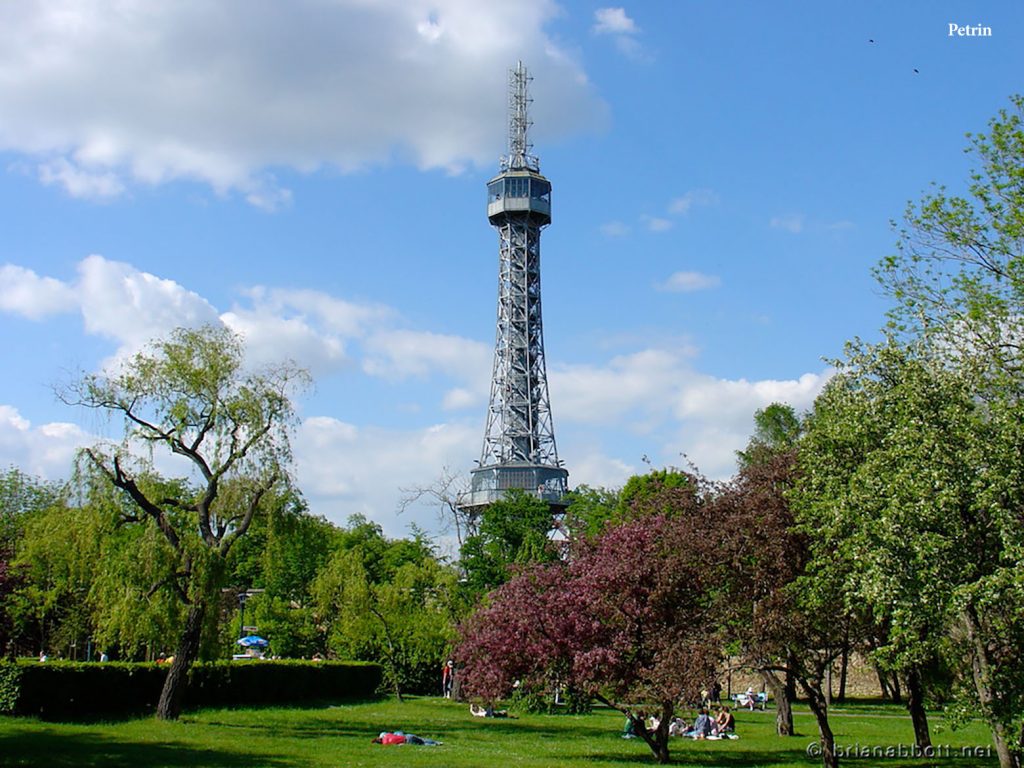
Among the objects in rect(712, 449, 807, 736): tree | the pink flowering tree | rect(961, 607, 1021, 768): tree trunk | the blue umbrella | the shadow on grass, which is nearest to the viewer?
rect(961, 607, 1021, 768): tree trunk

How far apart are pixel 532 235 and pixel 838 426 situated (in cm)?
8057

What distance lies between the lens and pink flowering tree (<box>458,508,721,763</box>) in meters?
18.5

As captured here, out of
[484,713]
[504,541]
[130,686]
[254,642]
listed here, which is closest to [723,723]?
[484,713]

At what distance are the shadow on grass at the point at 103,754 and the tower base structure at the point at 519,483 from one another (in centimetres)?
6636

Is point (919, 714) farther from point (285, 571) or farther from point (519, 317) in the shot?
point (519, 317)

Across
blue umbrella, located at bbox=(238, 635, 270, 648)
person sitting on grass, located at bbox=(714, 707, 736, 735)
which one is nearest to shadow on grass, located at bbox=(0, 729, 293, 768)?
person sitting on grass, located at bbox=(714, 707, 736, 735)

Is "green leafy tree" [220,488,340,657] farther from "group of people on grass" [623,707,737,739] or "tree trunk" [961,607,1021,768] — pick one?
"tree trunk" [961,607,1021,768]

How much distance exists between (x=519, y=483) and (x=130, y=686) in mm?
61643

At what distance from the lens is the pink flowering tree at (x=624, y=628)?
18516 millimetres

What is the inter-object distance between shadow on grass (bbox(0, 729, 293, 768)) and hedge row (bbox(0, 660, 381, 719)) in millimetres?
3337

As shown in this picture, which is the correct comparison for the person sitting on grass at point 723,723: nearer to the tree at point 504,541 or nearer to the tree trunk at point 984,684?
the tree trunk at point 984,684

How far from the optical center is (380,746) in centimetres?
2084

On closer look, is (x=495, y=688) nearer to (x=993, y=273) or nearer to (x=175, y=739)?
(x=175, y=739)

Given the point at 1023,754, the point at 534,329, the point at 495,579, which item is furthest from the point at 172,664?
the point at 534,329
